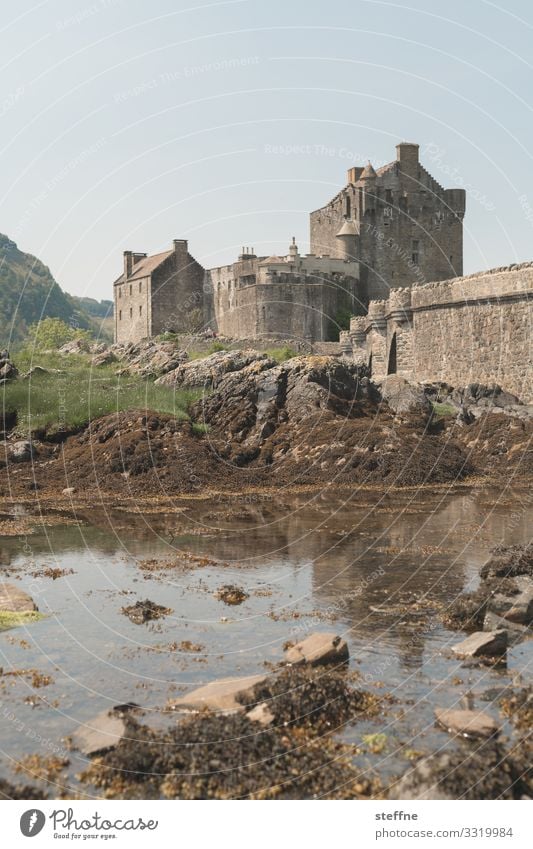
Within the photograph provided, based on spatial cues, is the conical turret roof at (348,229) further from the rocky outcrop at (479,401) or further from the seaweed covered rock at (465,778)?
the seaweed covered rock at (465,778)

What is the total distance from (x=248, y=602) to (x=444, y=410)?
2438 centimetres

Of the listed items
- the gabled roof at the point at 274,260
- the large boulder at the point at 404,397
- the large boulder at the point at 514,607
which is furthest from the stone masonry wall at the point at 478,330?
the large boulder at the point at 514,607

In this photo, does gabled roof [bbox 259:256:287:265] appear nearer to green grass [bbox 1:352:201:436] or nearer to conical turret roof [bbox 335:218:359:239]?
conical turret roof [bbox 335:218:359:239]

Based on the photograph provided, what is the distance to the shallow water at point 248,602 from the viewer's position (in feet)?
37.2

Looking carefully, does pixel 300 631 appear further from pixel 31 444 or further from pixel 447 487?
pixel 31 444

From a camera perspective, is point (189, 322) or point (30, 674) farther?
point (189, 322)

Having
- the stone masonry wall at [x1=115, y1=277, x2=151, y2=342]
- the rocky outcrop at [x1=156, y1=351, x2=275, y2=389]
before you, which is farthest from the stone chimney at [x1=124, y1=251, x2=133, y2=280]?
the rocky outcrop at [x1=156, y1=351, x2=275, y2=389]

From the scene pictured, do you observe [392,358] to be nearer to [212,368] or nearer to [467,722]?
[212,368]

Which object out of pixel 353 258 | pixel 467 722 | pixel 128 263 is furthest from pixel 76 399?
pixel 128 263

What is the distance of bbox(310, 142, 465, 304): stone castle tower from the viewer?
75312 mm

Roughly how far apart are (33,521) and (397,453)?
12840 millimetres

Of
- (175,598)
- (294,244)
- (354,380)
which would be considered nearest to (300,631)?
(175,598)

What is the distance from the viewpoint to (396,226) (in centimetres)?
7675

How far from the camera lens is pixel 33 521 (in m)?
24.6
